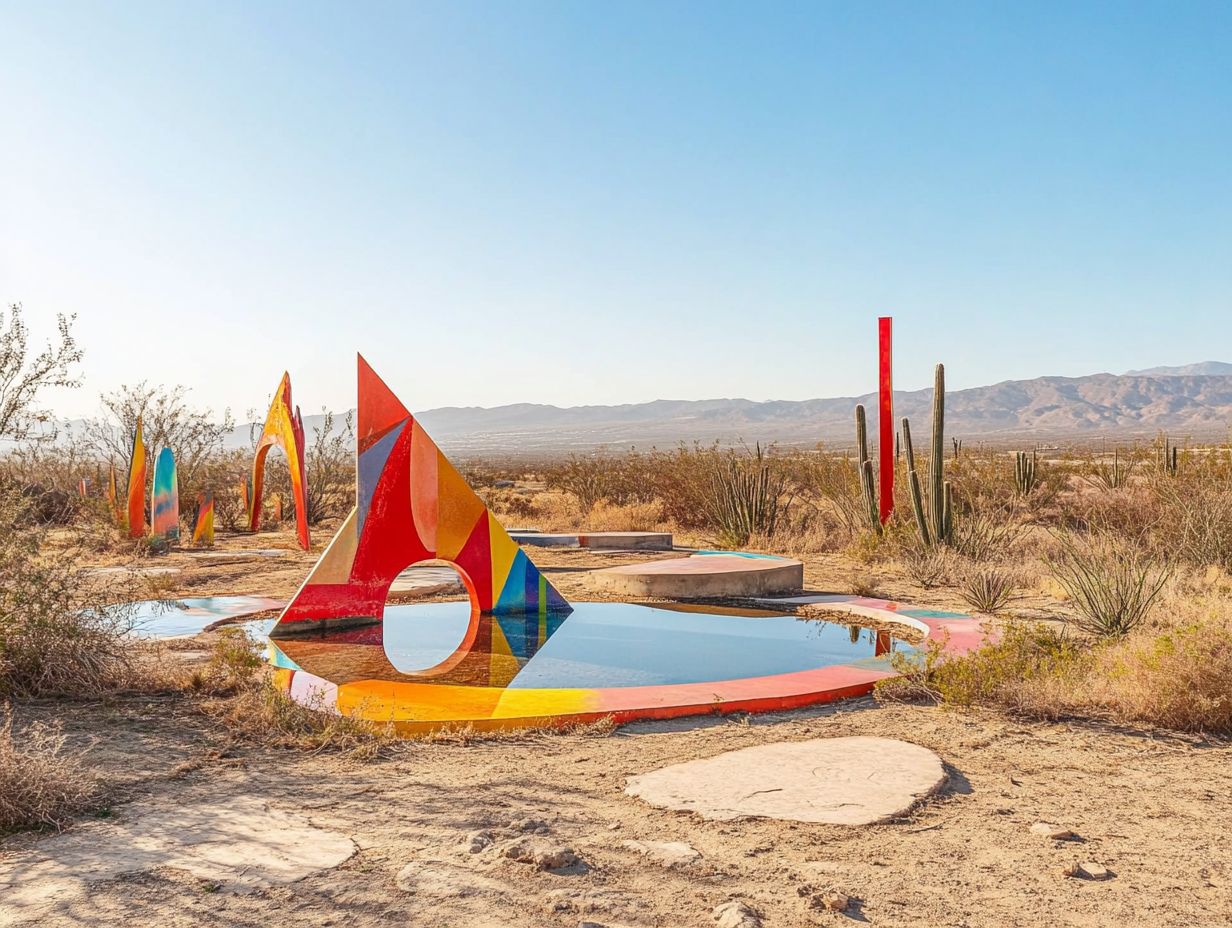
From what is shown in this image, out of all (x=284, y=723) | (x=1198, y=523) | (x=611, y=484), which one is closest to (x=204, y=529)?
(x=611, y=484)

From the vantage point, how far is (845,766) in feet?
14.9

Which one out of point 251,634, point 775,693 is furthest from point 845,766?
point 251,634

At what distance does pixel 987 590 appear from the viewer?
8875mm

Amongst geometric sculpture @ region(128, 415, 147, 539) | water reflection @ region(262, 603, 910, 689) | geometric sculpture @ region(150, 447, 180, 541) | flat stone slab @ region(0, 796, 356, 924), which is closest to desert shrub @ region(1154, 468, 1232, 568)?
water reflection @ region(262, 603, 910, 689)

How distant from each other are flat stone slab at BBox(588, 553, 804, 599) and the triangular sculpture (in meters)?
1.34

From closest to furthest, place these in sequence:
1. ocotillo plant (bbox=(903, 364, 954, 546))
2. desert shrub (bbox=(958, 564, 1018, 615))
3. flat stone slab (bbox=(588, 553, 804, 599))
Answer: desert shrub (bbox=(958, 564, 1018, 615)) → flat stone slab (bbox=(588, 553, 804, 599)) → ocotillo plant (bbox=(903, 364, 954, 546))

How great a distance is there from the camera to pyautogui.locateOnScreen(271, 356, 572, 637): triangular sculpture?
7.96m

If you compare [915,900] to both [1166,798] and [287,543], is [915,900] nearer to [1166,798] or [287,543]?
[1166,798]

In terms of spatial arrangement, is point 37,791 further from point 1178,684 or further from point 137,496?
point 137,496

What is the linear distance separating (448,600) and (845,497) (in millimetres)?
7438

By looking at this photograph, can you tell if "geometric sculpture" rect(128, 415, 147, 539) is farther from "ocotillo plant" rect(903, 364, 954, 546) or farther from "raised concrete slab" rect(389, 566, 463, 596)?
"ocotillo plant" rect(903, 364, 954, 546)

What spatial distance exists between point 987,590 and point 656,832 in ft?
19.8

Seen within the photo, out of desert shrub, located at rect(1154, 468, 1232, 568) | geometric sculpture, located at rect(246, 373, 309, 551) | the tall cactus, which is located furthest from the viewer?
the tall cactus

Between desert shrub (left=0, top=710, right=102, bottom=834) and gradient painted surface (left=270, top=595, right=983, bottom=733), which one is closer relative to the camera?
desert shrub (left=0, top=710, right=102, bottom=834)
